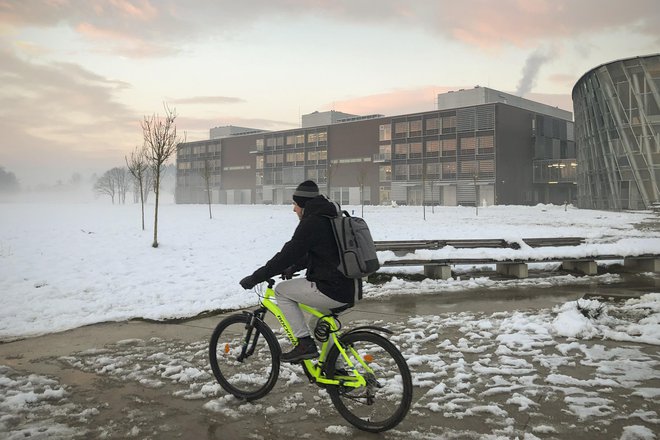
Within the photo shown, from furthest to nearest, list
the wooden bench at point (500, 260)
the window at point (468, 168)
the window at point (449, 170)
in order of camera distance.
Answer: the window at point (449, 170) → the window at point (468, 168) → the wooden bench at point (500, 260)

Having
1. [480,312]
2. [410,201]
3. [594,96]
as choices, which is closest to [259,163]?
[410,201]

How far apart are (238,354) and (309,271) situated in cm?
138

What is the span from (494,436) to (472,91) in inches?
3111

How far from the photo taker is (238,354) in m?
5.09

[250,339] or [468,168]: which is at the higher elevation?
[468,168]

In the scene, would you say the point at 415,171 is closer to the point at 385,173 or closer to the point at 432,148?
the point at 432,148

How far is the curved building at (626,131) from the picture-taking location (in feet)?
146

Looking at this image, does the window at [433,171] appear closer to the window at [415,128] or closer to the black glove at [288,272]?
the window at [415,128]

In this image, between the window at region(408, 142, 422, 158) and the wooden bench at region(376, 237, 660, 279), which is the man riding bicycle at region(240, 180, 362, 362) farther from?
the window at region(408, 142, 422, 158)

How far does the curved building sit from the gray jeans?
48657 millimetres

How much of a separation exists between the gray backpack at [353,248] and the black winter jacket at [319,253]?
79mm

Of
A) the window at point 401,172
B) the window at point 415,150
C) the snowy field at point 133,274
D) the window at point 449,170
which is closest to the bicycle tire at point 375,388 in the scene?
the snowy field at point 133,274

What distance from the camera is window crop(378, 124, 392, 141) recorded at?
7688 cm

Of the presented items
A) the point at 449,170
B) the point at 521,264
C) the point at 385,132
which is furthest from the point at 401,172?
the point at 521,264
